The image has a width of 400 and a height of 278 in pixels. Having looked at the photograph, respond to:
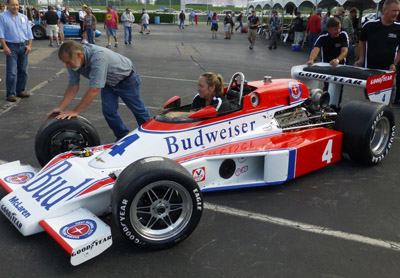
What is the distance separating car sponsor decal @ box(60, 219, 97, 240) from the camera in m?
2.84

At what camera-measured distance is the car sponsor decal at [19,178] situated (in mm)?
3757

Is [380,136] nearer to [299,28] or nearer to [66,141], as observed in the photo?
[66,141]

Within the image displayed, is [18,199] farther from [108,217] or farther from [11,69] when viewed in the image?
[11,69]

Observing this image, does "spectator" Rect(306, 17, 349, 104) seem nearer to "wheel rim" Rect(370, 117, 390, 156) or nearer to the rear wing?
the rear wing

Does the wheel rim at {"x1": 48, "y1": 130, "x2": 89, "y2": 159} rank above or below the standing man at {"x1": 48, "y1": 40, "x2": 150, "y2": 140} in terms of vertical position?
below

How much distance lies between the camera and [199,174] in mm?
3844

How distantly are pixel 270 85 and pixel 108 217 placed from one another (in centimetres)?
253

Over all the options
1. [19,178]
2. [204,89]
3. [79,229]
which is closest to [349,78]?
[204,89]

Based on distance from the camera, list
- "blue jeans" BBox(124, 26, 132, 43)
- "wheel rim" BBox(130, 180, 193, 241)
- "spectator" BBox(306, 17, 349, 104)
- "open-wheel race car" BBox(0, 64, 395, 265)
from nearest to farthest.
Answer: "open-wheel race car" BBox(0, 64, 395, 265)
"wheel rim" BBox(130, 180, 193, 241)
"spectator" BBox(306, 17, 349, 104)
"blue jeans" BBox(124, 26, 132, 43)

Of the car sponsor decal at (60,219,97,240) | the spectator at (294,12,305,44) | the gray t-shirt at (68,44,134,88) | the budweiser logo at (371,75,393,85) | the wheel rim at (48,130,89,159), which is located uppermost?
the spectator at (294,12,305,44)

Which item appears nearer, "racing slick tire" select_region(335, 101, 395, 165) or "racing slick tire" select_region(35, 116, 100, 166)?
"racing slick tire" select_region(35, 116, 100, 166)

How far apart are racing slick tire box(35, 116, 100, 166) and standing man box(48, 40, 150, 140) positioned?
0.11 meters

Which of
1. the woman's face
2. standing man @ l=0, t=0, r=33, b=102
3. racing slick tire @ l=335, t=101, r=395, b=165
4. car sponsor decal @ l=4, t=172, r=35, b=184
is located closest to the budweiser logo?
racing slick tire @ l=335, t=101, r=395, b=165

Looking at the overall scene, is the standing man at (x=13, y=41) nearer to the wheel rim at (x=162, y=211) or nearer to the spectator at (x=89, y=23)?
the wheel rim at (x=162, y=211)
